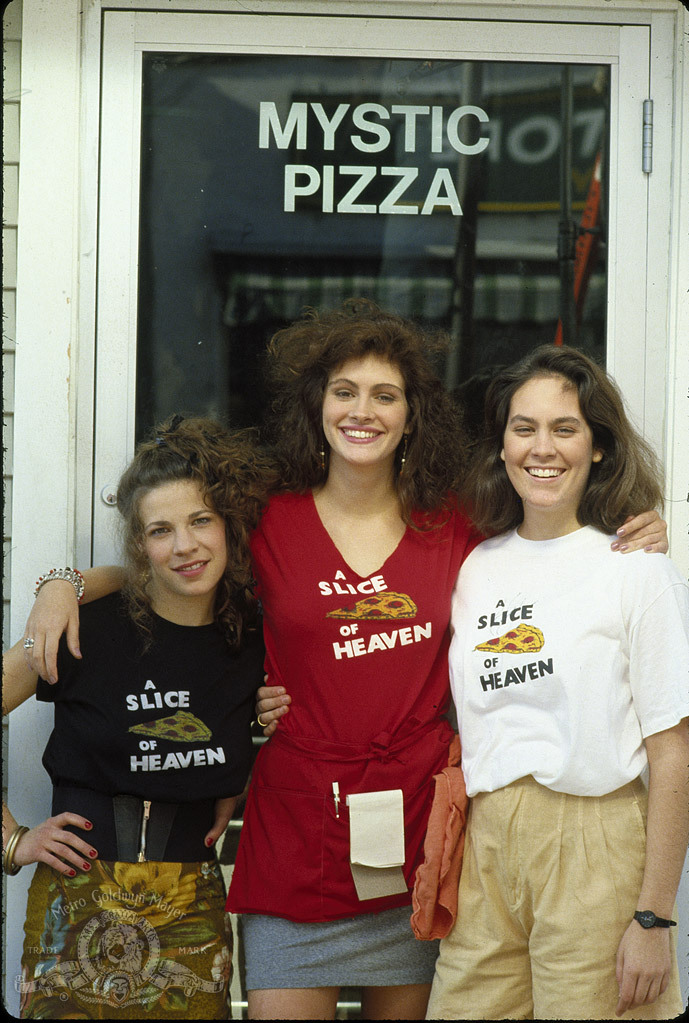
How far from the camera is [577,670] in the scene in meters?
1.96

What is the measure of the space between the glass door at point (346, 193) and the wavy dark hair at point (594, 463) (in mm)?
468

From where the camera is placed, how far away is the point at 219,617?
2279mm

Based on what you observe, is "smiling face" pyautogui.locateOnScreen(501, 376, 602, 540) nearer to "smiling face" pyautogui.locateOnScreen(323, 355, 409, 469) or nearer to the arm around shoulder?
"smiling face" pyautogui.locateOnScreen(323, 355, 409, 469)

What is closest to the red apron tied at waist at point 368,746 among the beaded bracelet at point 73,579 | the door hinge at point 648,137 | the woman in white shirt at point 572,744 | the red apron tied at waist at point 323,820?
the red apron tied at waist at point 323,820

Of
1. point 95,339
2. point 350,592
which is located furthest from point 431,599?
point 95,339

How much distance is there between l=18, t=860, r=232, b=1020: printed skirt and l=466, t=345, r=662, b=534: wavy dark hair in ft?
3.80

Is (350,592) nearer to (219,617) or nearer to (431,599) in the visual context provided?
(431,599)

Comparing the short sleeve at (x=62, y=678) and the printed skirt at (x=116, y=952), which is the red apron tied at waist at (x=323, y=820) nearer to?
the printed skirt at (x=116, y=952)

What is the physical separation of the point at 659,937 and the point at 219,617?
1.18 metres

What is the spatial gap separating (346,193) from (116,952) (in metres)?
2.08

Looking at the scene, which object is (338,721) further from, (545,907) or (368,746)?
(545,907)

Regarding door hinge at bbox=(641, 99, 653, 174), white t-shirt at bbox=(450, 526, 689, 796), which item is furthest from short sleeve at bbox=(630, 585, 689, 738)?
door hinge at bbox=(641, 99, 653, 174)

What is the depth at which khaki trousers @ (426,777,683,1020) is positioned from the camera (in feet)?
6.28

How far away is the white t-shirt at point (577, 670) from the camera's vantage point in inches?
76.4
